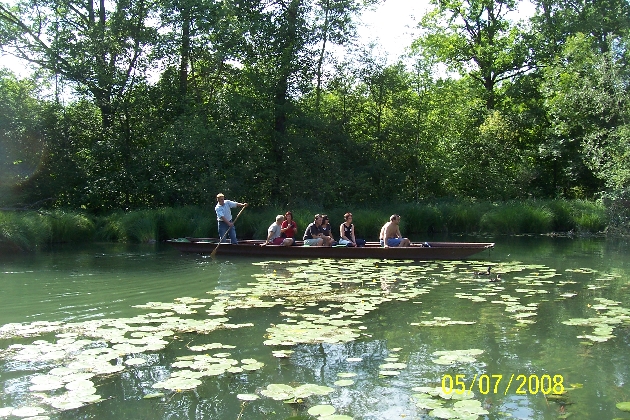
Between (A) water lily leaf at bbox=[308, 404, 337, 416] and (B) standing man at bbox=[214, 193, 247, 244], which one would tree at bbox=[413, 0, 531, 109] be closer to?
(B) standing man at bbox=[214, 193, 247, 244]

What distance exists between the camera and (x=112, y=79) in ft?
74.7

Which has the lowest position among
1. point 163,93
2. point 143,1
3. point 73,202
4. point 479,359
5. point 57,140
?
point 479,359

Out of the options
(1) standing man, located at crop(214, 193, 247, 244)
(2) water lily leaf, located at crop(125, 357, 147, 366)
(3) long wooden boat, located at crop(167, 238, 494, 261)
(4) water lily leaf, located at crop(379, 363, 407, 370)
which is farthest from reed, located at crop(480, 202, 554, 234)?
(2) water lily leaf, located at crop(125, 357, 147, 366)

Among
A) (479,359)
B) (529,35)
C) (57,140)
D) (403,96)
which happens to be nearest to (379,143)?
(403,96)

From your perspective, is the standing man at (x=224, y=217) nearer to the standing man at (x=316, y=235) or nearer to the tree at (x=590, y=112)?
the standing man at (x=316, y=235)

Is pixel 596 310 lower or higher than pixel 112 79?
lower

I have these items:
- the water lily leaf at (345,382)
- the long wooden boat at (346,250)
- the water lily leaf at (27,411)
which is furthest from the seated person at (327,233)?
the water lily leaf at (27,411)

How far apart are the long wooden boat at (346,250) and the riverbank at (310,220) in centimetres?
400

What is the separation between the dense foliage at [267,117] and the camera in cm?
2253

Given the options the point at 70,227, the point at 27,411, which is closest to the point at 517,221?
the point at 70,227

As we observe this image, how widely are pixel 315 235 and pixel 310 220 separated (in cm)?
515

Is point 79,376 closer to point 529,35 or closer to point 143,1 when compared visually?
point 143,1

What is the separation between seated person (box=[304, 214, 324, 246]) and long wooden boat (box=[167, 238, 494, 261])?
0.27 meters

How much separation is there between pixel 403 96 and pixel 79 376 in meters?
23.0
